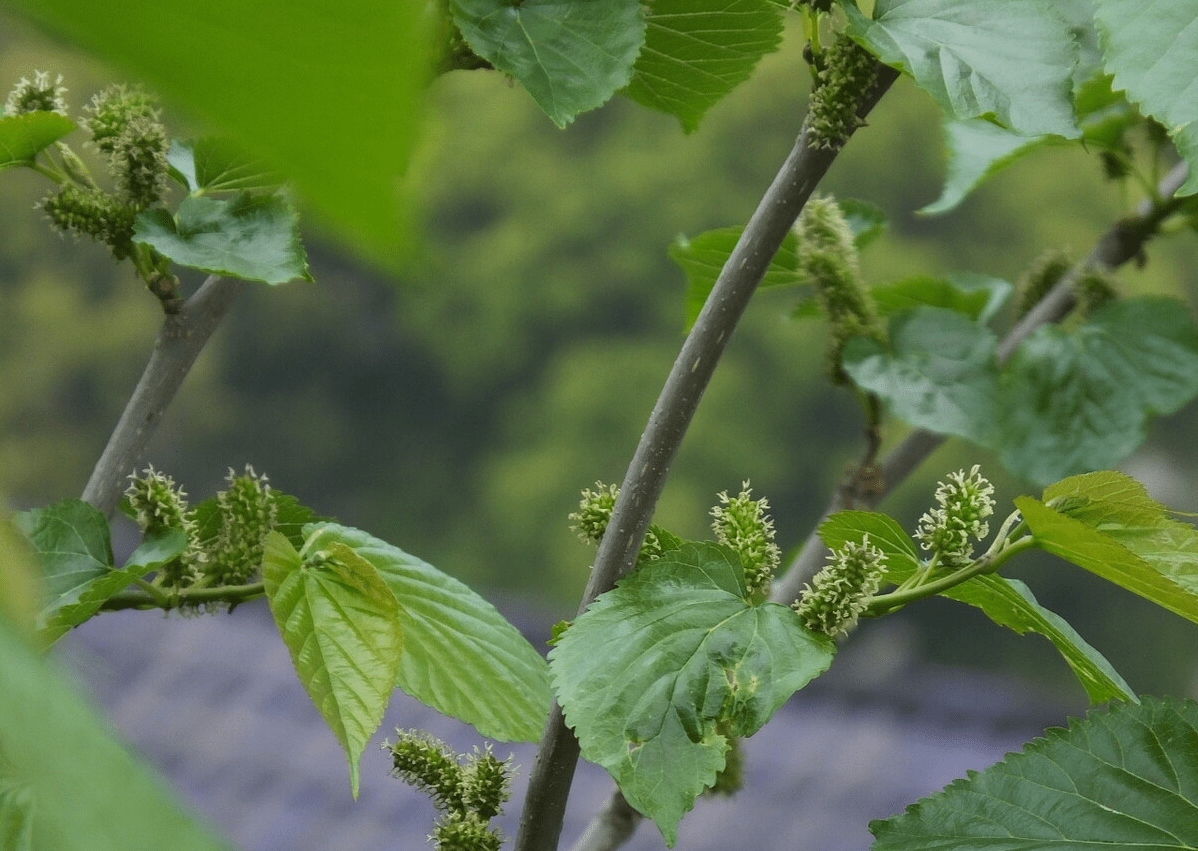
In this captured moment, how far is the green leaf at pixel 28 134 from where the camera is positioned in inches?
6.8

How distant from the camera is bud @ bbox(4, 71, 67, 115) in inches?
7.8

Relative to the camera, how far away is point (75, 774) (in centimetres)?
3

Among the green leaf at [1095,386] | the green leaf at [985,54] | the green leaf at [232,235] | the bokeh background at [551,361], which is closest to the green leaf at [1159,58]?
the green leaf at [985,54]

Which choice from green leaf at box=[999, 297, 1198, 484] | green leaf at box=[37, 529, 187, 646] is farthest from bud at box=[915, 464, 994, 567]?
green leaf at box=[999, 297, 1198, 484]

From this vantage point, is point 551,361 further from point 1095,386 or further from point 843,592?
point 843,592

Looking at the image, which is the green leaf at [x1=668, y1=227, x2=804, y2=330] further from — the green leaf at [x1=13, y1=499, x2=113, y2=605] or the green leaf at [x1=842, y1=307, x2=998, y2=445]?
the green leaf at [x1=13, y1=499, x2=113, y2=605]

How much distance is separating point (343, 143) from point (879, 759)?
3.86ft

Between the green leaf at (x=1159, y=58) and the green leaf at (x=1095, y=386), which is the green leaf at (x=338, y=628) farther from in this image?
the green leaf at (x=1095, y=386)

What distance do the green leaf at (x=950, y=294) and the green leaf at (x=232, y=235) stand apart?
11.1 inches

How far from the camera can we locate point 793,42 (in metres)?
1.29

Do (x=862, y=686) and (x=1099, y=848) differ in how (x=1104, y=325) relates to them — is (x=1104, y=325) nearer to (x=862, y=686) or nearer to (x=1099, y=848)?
(x=1099, y=848)

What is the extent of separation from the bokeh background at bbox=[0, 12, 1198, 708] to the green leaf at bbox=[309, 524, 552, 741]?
4.55ft

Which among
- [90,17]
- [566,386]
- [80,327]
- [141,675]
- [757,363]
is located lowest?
[141,675]

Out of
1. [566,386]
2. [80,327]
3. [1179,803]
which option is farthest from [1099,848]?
[80,327]
